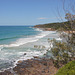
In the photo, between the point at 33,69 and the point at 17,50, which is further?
the point at 17,50

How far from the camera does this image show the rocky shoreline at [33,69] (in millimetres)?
10611

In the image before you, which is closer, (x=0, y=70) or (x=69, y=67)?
(x=69, y=67)

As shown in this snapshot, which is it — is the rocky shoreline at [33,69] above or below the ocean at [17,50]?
below

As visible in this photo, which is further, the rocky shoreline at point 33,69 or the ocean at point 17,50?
the ocean at point 17,50

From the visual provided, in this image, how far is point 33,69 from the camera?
11.5 metres

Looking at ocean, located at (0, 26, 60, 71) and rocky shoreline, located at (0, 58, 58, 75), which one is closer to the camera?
rocky shoreline, located at (0, 58, 58, 75)

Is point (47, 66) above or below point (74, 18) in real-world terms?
below

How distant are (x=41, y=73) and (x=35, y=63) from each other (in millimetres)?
2709

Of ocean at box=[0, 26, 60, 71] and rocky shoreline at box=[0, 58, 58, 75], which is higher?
ocean at box=[0, 26, 60, 71]

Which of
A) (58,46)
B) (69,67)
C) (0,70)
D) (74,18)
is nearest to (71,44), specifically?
(58,46)

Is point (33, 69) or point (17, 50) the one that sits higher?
point (17, 50)

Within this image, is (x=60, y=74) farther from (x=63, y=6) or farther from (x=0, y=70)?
(x=0, y=70)

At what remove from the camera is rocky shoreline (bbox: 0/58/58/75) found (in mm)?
10611

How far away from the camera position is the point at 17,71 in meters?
11.0
